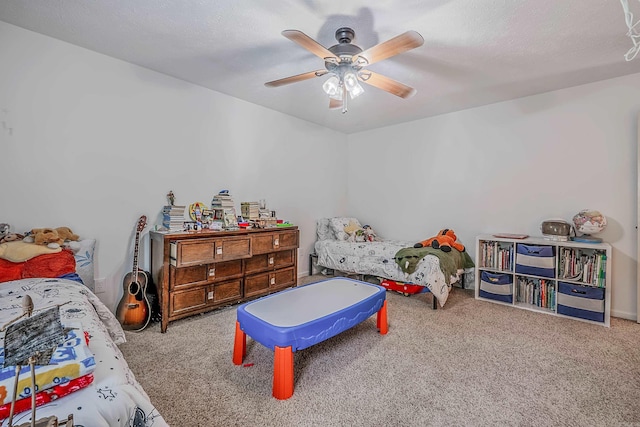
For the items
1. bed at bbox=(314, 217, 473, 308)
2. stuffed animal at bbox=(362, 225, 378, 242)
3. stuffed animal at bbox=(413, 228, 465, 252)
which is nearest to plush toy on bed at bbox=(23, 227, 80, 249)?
bed at bbox=(314, 217, 473, 308)

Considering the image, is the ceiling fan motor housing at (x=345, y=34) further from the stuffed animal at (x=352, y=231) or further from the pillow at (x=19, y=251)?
the stuffed animal at (x=352, y=231)

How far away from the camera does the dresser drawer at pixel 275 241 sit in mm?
3219

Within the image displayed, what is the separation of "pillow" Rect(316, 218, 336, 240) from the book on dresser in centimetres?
208

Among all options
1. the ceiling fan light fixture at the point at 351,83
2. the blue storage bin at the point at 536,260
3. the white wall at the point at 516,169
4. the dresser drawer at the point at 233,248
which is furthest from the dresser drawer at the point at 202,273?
the blue storage bin at the point at 536,260

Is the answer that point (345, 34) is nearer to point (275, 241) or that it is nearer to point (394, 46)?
point (394, 46)

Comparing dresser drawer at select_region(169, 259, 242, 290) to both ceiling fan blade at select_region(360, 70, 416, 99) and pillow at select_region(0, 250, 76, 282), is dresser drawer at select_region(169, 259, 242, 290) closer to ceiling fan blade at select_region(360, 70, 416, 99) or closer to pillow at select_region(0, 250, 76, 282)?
pillow at select_region(0, 250, 76, 282)

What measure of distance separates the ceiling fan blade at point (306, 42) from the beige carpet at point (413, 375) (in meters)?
2.16

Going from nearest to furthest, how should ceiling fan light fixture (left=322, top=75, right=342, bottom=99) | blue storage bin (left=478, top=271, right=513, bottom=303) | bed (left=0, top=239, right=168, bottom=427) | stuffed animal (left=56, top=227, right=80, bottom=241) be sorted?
bed (left=0, top=239, right=168, bottom=427) < ceiling fan light fixture (left=322, top=75, right=342, bottom=99) < stuffed animal (left=56, top=227, right=80, bottom=241) < blue storage bin (left=478, top=271, right=513, bottom=303)

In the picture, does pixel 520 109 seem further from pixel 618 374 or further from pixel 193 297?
pixel 193 297

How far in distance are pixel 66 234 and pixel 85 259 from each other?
249mm

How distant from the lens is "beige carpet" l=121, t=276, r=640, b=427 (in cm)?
158

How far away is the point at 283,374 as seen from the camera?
171cm

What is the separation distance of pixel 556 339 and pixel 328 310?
2040 mm

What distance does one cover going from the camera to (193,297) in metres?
2.74
